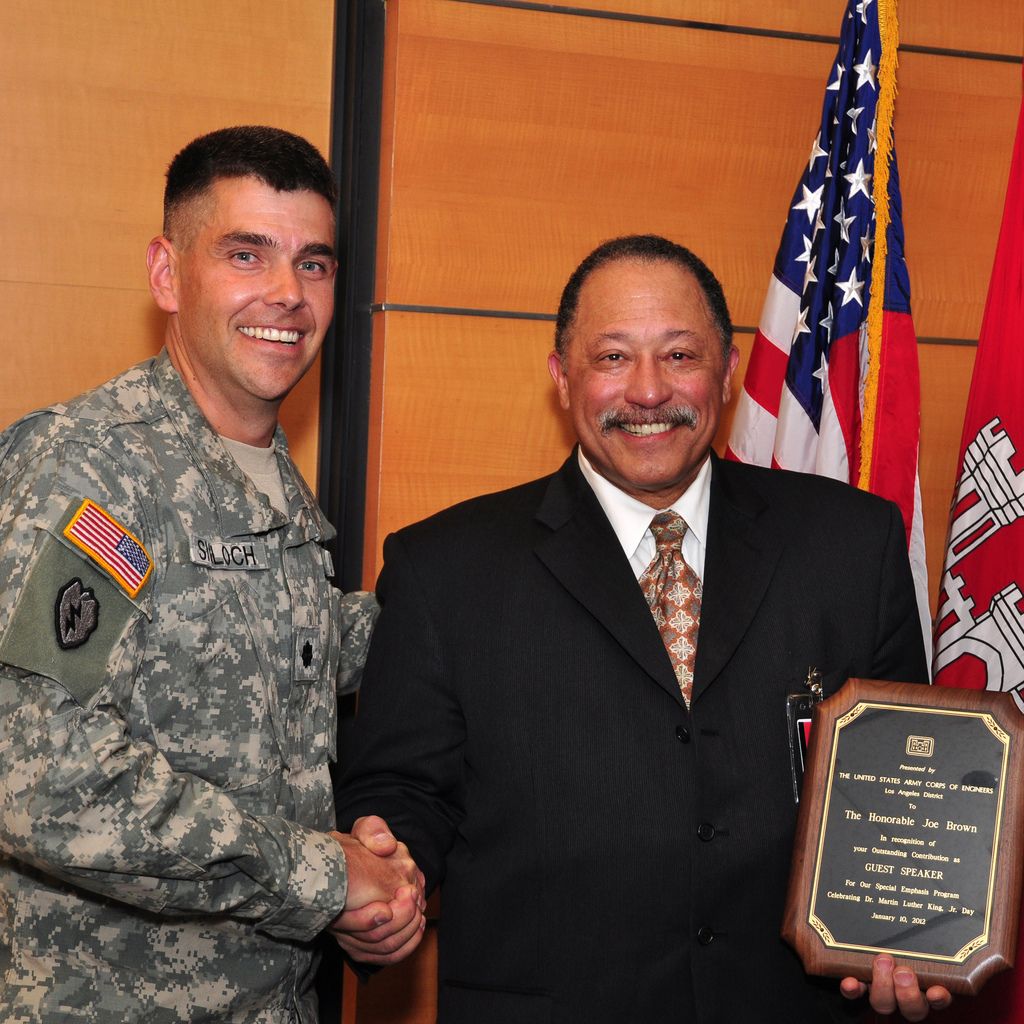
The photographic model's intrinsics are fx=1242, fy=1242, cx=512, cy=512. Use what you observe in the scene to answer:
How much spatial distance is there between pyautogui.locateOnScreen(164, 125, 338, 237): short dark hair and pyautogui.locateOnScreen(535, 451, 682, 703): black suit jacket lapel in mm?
678

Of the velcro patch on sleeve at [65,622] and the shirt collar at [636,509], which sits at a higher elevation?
the shirt collar at [636,509]

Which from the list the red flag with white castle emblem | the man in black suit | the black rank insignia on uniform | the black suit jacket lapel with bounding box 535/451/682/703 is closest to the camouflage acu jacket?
the black rank insignia on uniform

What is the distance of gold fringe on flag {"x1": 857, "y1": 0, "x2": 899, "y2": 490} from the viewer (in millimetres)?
2721

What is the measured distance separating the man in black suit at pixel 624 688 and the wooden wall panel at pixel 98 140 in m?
1.02

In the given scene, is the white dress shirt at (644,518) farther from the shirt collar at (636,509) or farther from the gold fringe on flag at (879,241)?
the gold fringe on flag at (879,241)

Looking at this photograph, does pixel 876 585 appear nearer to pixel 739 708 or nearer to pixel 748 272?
pixel 739 708

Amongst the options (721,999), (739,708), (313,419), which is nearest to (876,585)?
(739,708)

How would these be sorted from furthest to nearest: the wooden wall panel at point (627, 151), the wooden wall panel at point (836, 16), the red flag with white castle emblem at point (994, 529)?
the wooden wall panel at point (836, 16), the wooden wall panel at point (627, 151), the red flag with white castle emblem at point (994, 529)

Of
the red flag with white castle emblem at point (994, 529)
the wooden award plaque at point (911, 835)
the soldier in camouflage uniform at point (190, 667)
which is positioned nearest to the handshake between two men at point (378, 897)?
the soldier in camouflage uniform at point (190, 667)

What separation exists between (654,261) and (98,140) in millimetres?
1324

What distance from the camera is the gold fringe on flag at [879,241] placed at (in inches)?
107

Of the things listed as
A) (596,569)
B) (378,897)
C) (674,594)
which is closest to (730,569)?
(674,594)

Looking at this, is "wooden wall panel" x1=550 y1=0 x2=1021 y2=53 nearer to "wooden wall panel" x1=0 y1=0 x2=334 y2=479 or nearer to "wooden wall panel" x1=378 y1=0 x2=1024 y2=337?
"wooden wall panel" x1=378 y1=0 x2=1024 y2=337

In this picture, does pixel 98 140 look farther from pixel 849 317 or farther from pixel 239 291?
pixel 849 317
